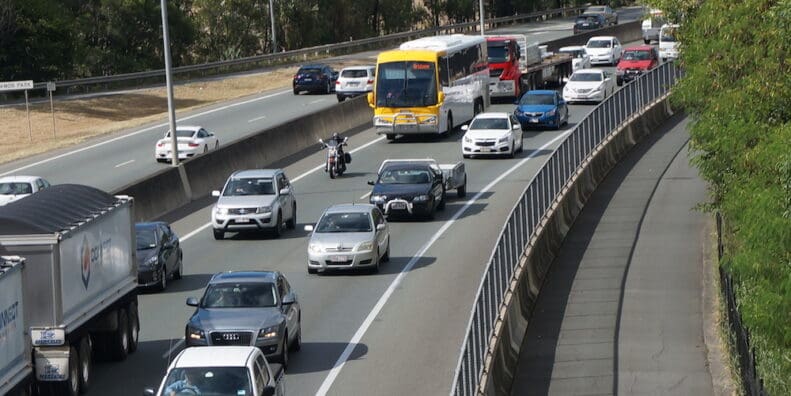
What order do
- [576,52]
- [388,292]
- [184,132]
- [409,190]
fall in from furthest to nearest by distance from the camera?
1. [576,52]
2. [184,132]
3. [409,190]
4. [388,292]

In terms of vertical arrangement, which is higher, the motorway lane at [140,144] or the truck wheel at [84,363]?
the motorway lane at [140,144]

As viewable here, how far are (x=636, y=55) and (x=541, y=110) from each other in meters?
16.5

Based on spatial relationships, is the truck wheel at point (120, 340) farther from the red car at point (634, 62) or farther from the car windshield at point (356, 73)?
the red car at point (634, 62)

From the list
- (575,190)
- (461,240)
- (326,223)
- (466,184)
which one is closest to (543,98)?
(466,184)

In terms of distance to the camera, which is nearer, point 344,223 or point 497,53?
point 344,223

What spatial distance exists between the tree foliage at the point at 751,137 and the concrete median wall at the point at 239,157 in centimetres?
1347

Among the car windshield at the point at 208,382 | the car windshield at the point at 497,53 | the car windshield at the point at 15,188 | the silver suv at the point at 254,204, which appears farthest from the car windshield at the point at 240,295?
the car windshield at the point at 497,53

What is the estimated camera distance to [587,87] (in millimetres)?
61344

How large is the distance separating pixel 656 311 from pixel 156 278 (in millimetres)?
9681

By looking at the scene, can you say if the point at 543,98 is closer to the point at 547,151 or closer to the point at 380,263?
the point at 547,151

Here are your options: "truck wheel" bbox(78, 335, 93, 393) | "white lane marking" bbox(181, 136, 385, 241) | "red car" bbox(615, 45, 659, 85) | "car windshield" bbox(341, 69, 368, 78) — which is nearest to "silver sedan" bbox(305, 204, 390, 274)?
"white lane marking" bbox(181, 136, 385, 241)

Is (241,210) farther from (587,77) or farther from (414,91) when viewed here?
(587,77)

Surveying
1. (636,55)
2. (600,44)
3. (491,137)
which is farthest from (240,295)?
(600,44)

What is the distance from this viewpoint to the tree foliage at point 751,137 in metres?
16.9
